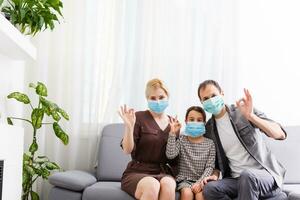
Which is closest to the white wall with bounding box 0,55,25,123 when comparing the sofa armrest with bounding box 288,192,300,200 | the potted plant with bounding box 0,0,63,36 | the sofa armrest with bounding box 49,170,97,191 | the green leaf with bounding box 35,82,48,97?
the green leaf with bounding box 35,82,48,97

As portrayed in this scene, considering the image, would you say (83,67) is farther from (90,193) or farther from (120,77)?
(90,193)

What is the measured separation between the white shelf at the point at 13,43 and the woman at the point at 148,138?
803mm

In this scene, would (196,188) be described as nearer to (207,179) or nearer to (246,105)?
(207,179)

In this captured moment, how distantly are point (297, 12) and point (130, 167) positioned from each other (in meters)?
2.12

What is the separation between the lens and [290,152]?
331 centimetres

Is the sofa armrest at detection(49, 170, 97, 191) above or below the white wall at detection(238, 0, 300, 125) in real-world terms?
below

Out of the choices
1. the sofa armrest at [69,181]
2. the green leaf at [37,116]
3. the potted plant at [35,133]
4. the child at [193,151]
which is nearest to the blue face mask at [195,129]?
the child at [193,151]

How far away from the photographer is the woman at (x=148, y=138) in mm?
2672

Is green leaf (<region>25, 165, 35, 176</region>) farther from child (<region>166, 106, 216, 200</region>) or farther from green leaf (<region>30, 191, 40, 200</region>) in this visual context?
child (<region>166, 106, 216, 200</region>)

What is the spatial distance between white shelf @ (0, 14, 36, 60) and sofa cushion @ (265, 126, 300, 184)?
6.67 ft

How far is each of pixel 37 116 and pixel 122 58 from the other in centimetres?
91

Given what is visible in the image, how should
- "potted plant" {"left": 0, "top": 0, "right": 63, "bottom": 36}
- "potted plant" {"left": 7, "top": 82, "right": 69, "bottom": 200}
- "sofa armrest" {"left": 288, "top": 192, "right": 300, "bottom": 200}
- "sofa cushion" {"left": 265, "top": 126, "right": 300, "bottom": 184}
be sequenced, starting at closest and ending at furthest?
"sofa armrest" {"left": 288, "top": 192, "right": 300, "bottom": 200} → "potted plant" {"left": 0, "top": 0, "right": 63, "bottom": 36} → "potted plant" {"left": 7, "top": 82, "right": 69, "bottom": 200} → "sofa cushion" {"left": 265, "top": 126, "right": 300, "bottom": 184}

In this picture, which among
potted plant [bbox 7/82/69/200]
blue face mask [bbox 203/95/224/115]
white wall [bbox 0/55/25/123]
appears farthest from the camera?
potted plant [bbox 7/82/69/200]

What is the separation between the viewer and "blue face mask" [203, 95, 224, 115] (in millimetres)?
2645
